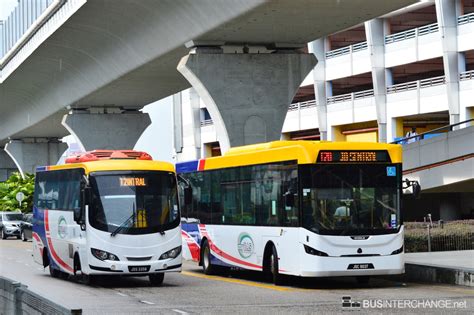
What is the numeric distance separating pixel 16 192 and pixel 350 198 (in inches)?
2457

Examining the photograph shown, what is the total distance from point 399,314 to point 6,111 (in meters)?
53.7

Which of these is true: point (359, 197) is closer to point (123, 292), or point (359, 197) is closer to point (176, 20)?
point (123, 292)

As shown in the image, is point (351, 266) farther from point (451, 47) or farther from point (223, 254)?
point (451, 47)

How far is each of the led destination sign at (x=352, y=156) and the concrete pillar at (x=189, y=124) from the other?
66891 mm

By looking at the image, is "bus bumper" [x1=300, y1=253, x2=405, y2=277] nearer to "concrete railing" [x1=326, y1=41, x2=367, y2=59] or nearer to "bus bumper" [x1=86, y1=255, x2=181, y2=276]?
"bus bumper" [x1=86, y1=255, x2=181, y2=276]

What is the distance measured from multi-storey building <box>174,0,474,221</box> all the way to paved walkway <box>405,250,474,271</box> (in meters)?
20.3

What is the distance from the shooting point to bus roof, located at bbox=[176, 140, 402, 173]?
21703 millimetres

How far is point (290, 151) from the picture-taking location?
22.2 m

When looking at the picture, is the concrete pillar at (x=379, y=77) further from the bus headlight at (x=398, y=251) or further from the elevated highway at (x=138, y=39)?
the bus headlight at (x=398, y=251)

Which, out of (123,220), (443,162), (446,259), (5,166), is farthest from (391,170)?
(5,166)

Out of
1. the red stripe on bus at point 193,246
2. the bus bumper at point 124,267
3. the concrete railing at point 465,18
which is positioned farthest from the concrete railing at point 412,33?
the bus bumper at point 124,267

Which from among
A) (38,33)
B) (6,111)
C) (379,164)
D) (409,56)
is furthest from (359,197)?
(6,111)

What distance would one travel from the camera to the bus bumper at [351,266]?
21219 millimetres

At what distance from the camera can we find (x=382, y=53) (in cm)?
6469
